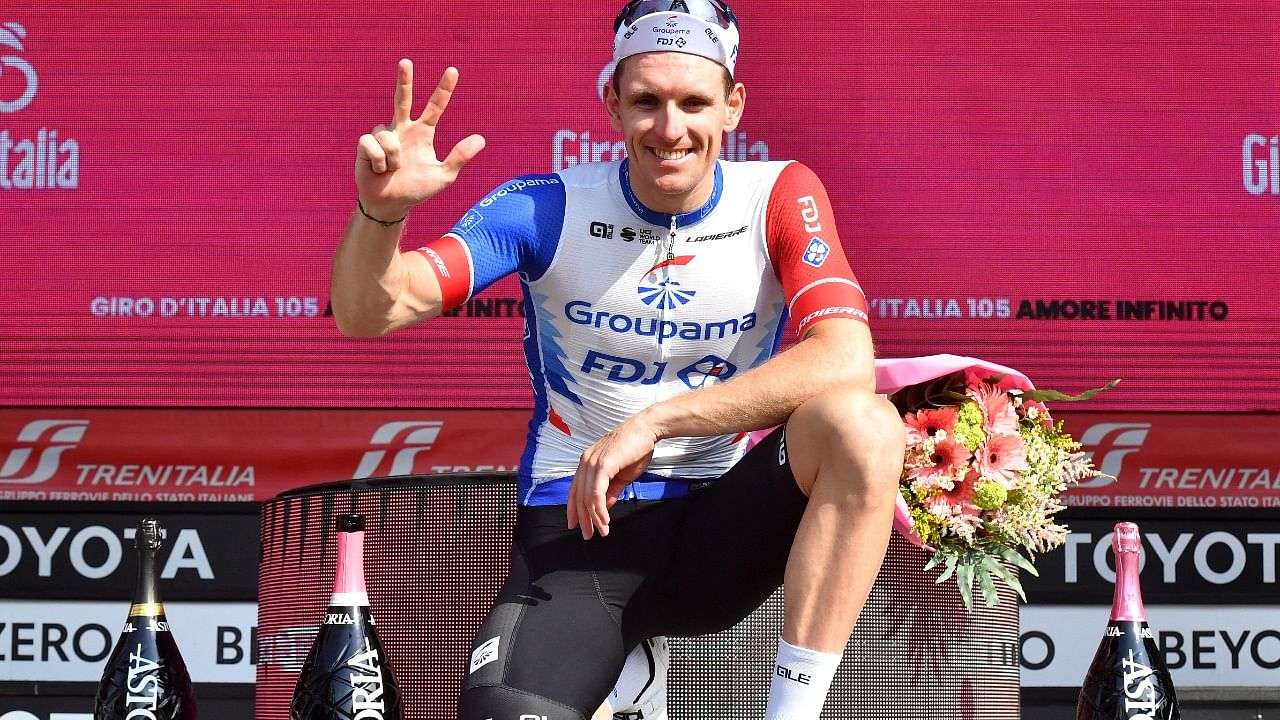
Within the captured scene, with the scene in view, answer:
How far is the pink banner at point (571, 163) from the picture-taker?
12.7 feet

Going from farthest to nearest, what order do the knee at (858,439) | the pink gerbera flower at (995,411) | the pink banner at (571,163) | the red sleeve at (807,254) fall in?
the pink banner at (571,163)
the pink gerbera flower at (995,411)
the red sleeve at (807,254)
the knee at (858,439)

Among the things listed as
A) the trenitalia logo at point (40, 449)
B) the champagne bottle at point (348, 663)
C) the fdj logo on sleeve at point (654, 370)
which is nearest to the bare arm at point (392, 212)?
the fdj logo on sleeve at point (654, 370)

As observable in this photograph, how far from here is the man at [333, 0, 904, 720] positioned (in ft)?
6.81

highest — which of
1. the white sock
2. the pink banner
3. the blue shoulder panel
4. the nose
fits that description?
the pink banner

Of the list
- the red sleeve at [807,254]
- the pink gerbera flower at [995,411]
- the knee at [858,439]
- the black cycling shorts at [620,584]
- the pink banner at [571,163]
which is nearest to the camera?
the knee at [858,439]

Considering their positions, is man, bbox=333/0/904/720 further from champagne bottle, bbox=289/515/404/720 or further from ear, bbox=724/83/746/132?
champagne bottle, bbox=289/515/404/720

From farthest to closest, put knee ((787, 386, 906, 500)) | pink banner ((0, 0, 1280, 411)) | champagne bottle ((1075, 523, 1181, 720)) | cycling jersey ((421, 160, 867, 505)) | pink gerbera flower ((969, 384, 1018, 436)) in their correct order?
pink banner ((0, 0, 1280, 411)) < pink gerbera flower ((969, 384, 1018, 436)) < champagne bottle ((1075, 523, 1181, 720)) < cycling jersey ((421, 160, 867, 505)) < knee ((787, 386, 906, 500))

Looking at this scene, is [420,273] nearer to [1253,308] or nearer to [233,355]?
[233,355]

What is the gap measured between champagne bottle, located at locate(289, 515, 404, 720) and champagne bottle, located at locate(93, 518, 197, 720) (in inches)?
13.4

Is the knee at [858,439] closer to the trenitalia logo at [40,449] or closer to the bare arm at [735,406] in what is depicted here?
the bare arm at [735,406]

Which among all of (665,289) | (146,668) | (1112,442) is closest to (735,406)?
(665,289)

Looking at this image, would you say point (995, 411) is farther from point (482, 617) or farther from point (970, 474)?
point (482, 617)

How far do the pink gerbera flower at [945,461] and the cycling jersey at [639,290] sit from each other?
33 cm

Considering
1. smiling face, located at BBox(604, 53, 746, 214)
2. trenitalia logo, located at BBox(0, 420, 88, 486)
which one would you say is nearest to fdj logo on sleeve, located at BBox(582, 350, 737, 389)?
smiling face, located at BBox(604, 53, 746, 214)
